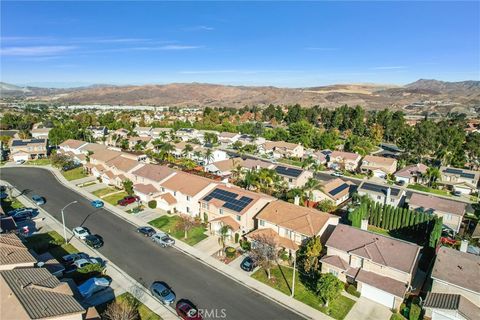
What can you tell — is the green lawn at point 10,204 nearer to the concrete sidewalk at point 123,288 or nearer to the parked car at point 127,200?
the parked car at point 127,200

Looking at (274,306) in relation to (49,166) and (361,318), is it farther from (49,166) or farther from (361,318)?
(49,166)

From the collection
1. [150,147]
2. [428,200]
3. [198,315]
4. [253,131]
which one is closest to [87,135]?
[150,147]

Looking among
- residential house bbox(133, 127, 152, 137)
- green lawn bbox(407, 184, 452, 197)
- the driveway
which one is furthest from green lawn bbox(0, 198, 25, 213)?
green lawn bbox(407, 184, 452, 197)

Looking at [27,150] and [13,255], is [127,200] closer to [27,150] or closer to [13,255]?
[13,255]

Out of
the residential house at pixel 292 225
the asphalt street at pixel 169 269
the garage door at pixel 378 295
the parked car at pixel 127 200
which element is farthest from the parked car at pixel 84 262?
the garage door at pixel 378 295

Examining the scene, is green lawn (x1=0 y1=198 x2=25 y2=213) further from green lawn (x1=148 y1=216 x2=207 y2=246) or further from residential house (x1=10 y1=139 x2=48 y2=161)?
residential house (x1=10 y1=139 x2=48 y2=161)

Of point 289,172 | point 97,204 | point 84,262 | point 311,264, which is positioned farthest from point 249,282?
point 289,172
